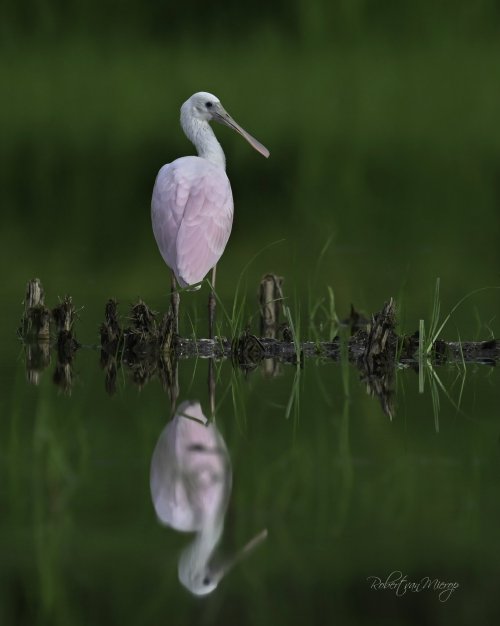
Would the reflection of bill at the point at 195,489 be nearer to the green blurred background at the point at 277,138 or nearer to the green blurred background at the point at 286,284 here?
the green blurred background at the point at 286,284

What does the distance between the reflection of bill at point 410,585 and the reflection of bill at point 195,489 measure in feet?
1.71

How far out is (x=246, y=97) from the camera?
4116 cm

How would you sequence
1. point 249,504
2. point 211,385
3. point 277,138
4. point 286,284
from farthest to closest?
point 277,138, point 286,284, point 211,385, point 249,504

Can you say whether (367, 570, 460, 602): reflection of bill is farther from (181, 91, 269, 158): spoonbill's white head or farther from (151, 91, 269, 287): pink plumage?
(181, 91, 269, 158): spoonbill's white head

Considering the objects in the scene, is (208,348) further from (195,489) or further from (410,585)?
(410,585)

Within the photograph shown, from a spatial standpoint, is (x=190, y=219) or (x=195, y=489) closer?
(x=195, y=489)

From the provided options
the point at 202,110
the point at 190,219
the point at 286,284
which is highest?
the point at 202,110

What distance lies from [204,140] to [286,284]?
105 inches

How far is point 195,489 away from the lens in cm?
669

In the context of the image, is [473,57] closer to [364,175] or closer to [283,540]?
[364,175]

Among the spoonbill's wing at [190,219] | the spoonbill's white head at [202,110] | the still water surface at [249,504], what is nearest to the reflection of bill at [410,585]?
the still water surface at [249,504]

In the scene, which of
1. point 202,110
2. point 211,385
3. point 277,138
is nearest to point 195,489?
point 211,385

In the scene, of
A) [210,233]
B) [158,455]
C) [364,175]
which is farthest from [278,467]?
[364,175]

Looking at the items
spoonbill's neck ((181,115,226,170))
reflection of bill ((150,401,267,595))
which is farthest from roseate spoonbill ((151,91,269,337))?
reflection of bill ((150,401,267,595))
